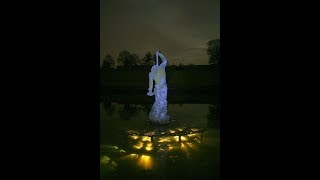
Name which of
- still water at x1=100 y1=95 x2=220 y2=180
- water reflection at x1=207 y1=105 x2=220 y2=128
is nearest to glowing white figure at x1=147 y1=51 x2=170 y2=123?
still water at x1=100 y1=95 x2=220 y2=180

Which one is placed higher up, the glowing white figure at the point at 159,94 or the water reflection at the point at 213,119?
the glowing white figure at the point at 159,94

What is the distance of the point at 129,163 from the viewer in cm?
641

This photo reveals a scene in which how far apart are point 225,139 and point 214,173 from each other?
1.98 metres

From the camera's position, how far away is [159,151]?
7.13 metres

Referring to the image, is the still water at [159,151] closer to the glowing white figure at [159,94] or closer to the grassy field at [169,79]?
the glowing white figure at [159,94]

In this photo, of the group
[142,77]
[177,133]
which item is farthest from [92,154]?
[142,77]

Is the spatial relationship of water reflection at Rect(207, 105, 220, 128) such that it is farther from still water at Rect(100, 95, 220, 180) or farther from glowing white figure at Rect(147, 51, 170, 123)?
glowing white figure at Rect(147, 51, 170, 123)

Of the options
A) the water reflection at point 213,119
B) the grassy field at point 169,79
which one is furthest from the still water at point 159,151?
the grassy field at point 169,79

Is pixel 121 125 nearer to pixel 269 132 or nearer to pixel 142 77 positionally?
pixel 269 132

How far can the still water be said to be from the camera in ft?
19.4

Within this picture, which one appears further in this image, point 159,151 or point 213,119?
point 213,119

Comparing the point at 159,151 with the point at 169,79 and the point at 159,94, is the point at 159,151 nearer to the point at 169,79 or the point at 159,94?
the point at 159,94

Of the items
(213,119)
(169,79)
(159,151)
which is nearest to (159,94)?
(159,151)

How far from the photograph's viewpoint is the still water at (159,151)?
5.91m
